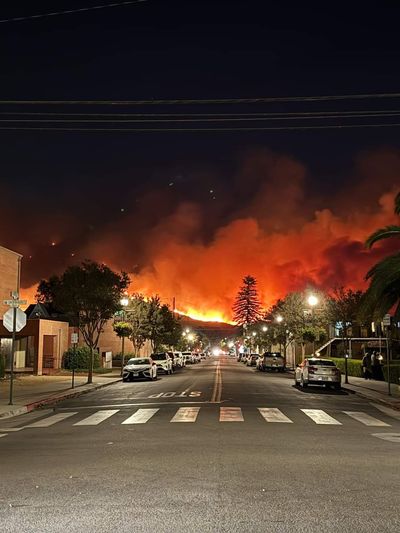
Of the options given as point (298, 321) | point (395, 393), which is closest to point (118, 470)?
point (395, 393)

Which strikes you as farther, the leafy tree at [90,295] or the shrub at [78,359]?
the shrub at [78,359]

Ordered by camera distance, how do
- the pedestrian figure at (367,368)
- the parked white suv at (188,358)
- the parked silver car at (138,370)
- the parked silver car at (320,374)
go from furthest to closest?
the parked white suv at (188,358)
the pedestrian figure at (367,368)
the parked silver car at (138,370)
the parked silver car at (320,374)

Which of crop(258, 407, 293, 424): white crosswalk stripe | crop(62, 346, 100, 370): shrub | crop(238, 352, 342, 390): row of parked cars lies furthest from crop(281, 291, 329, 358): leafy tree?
crop(258, 407, 293, 424): white crosswalk stripe

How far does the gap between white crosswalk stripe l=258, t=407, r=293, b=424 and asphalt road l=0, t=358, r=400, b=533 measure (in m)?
0.03

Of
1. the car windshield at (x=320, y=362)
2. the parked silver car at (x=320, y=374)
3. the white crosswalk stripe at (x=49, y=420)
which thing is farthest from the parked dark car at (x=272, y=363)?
the white crosswalk stripe at (x=49, y=420)

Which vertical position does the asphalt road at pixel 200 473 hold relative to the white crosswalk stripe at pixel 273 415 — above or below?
below

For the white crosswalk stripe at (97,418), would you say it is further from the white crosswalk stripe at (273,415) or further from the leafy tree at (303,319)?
the leafy tree at (303,319)

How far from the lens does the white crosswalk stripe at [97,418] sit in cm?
1628

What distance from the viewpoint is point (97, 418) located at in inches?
691

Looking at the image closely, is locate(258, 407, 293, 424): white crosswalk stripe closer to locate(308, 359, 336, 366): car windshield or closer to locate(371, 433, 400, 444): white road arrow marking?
locate(371, 433, 400, 444): white road arrow marking

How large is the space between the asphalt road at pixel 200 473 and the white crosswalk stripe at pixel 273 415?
0.03 metres

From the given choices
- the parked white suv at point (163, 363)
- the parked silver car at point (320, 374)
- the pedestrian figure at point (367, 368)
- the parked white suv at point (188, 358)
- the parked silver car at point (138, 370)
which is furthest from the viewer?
the parked white suv at point (188, 358)

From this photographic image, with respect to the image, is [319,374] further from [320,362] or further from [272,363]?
[272,363]

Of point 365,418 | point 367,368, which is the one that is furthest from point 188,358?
point 365,418
